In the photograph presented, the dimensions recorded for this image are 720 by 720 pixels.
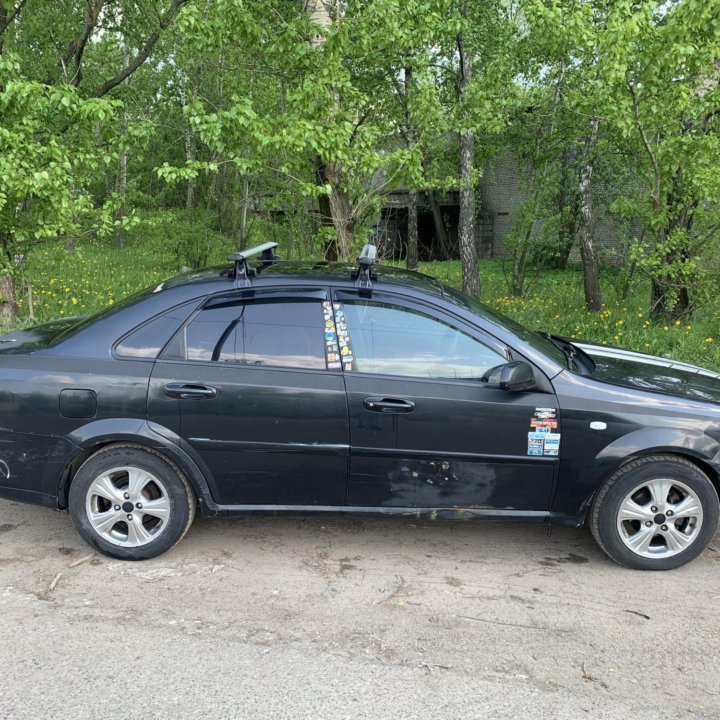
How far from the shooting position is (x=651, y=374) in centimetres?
386

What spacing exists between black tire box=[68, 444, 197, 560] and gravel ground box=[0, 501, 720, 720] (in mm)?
132

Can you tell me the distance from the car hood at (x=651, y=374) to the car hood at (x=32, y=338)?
3.17m

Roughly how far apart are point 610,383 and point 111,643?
278 cm

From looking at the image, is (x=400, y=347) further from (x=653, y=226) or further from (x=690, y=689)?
(x=653, y=226)

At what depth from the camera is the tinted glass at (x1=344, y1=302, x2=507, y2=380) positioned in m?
3.45

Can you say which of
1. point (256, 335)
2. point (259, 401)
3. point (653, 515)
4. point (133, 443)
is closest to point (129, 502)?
point (133, 443)

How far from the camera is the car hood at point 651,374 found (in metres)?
3.56

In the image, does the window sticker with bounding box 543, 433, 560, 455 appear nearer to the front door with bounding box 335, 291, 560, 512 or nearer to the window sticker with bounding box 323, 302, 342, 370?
the front door with bounding box 335, 291, 560, 512

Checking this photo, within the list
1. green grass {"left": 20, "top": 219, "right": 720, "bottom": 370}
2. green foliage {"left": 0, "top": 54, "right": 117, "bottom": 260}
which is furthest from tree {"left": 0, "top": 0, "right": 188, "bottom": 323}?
green grass {"left": 20, "top": 219, "right": 720, "bottom": 370}

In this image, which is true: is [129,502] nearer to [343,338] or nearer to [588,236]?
[343,338]

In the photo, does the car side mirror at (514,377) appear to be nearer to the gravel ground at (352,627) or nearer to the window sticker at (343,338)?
the window sticker at (343,338)

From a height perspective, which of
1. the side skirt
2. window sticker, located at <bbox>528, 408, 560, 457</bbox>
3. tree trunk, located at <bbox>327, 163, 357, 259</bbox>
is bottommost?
the side skirt

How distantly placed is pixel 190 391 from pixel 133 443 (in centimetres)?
43

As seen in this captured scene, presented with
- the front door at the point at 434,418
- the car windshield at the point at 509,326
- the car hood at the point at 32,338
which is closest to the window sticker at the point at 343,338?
the front door at the point at 434,418
